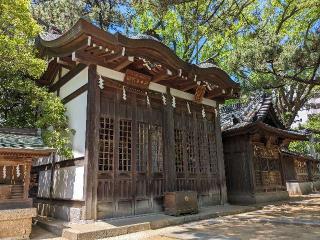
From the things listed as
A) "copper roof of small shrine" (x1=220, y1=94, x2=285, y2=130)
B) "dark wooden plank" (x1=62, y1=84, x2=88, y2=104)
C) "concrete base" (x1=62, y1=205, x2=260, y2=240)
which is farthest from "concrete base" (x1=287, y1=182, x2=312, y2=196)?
"dark wooden plank" (x1=62, y1=84, x2=88, y2=104)

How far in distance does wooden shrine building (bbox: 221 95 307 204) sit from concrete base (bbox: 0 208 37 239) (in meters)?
10.3

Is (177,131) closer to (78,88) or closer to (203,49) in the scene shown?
(78,88)

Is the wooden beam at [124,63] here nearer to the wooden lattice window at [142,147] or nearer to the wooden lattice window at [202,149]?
the wooden lattice window at [142,147]

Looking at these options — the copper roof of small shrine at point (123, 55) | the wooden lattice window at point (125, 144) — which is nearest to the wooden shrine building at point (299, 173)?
the copper roof of small shrine at point (123, 55)

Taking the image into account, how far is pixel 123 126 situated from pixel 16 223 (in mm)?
4419

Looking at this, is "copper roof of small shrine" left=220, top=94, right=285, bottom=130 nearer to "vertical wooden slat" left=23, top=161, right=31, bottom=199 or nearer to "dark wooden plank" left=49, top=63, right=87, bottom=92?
"dark wooden plank" left=49, top=63, right=87, bottom=92

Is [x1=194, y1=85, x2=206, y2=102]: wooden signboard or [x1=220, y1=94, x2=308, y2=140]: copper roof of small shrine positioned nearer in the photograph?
[x1=194, y1=85, x2=206, y2=102]: wooden signboard

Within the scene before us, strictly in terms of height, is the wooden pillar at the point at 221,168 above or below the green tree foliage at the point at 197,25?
below

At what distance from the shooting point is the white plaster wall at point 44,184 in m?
10.8

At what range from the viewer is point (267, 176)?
15.4m

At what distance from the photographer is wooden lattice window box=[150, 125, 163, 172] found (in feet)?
35.0

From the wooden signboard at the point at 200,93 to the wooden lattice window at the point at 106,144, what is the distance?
494 cm

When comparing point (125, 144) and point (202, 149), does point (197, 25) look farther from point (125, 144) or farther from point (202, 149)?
point (125, 144)

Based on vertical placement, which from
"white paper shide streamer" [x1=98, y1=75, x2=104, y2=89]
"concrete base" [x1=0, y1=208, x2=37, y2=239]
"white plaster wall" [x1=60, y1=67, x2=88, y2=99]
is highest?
"white plaster wall" [x1=60, y1=67, x2=88, y2=99]
